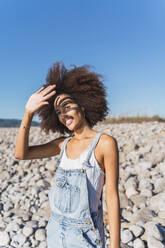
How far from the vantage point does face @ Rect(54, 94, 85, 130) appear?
5.90 ft

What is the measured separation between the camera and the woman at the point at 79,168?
1.51 m

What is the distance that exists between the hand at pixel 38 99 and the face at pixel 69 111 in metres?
0.11

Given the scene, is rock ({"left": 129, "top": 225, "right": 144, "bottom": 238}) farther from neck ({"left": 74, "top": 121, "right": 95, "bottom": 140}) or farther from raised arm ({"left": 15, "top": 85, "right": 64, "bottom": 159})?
neck ({"left": 74, "top": 121, "right": 95, "bottom": 140})

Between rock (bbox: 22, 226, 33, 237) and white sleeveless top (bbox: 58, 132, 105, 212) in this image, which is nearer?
white sleeveless top (bbox: 58, 132, 105, 212)

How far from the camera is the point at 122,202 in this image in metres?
3.85

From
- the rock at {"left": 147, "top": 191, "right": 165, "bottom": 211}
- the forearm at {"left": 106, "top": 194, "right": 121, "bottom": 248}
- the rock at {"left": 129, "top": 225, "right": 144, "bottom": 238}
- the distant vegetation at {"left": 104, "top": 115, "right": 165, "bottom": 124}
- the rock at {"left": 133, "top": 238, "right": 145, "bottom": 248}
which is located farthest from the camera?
the distant vegetation at {"left": 104, "top": 115, "right": 165, "bottom": 124}

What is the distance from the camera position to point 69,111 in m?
1.80

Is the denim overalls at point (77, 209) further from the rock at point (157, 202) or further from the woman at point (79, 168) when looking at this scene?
the rock at point (157, 202)

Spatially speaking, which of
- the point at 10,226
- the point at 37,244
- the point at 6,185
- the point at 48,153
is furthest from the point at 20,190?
the point at 48,153

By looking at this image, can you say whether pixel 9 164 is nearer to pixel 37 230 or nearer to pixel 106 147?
pixel 37 230

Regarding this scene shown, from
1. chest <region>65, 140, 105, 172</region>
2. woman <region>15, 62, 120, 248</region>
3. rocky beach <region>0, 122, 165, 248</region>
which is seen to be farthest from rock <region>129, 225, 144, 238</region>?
chest <region>65, 140, 105, 172</region>

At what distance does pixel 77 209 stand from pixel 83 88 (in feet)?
2.72

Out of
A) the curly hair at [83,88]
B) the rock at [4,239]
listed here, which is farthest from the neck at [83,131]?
the rock at [4,239]

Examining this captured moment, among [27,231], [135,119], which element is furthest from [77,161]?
[135,119]
